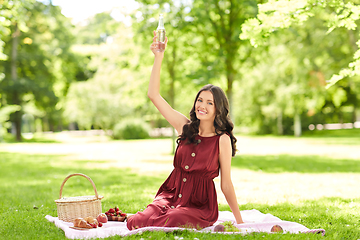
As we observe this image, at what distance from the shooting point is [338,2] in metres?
6.31

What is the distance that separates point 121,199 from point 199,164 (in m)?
3.17

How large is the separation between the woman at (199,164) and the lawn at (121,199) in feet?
0.90

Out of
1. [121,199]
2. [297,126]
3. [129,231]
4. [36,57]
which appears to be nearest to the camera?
[129,231]

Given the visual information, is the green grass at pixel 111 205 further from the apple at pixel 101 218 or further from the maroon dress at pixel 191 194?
the apple at pixel 101 218

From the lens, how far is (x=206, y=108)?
4.32m

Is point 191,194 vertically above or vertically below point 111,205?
above

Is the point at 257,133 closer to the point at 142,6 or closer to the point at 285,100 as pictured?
the point at 285,100

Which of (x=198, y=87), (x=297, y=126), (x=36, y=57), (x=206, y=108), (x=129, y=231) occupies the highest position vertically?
(x=36, y=57)

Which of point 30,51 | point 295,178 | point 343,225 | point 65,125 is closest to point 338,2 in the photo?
point 343,225

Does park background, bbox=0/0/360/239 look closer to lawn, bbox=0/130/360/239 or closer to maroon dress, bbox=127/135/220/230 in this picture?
lawn, bbox=0/130/360/239

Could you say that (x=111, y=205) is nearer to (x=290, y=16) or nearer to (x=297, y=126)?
(x=290, y=16)

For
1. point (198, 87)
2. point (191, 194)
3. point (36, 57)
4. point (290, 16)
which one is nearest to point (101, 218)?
point (191, 194)

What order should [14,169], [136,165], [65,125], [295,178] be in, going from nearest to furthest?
[295,178] → [14,169] → [136,165] → [65,125]

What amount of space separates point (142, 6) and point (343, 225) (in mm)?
12031
